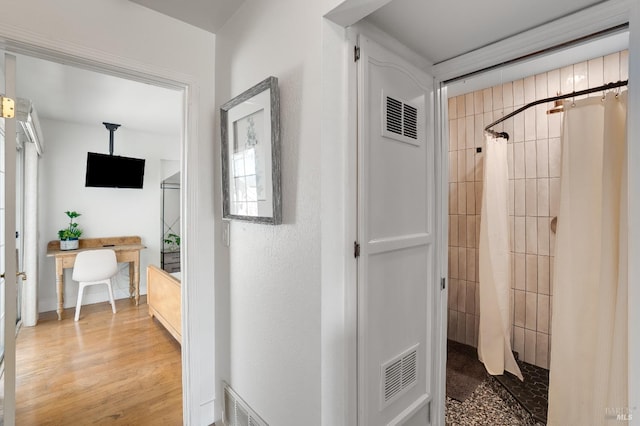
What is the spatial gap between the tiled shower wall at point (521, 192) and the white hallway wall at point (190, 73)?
2.23m

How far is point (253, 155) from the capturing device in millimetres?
1519

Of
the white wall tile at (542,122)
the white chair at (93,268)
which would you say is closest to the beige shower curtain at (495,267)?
the white wall tile at (542,122)

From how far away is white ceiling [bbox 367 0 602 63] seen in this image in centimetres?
124

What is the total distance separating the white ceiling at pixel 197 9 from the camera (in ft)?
5.25

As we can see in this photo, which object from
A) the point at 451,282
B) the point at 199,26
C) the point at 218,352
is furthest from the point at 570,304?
the point at 199,26

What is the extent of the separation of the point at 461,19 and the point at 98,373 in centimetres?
345

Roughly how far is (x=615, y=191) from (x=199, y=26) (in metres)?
2.31

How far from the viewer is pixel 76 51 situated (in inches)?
57.2

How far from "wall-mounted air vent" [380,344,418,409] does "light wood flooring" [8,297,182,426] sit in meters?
1.42

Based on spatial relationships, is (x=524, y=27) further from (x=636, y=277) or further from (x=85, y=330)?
(x=85, y=330)

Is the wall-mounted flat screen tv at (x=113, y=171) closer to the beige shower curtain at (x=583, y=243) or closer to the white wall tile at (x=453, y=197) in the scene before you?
the white wall tile at (x=453, y=197)

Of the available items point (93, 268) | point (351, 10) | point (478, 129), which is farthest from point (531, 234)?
point (93, 268)

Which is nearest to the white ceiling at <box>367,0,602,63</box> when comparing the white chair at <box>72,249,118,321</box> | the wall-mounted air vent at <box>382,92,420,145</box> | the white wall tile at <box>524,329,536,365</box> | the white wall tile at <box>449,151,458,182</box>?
the wall-mounted air vent at <box>382,92,420,145</box>

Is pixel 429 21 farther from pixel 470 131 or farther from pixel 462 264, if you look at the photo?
pixel 462 264
